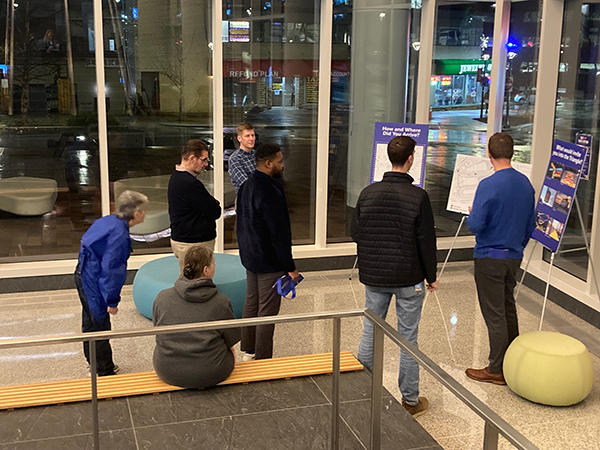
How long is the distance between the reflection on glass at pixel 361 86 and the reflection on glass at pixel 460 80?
0.34 metres

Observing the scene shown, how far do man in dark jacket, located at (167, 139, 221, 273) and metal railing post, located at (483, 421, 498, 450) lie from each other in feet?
11.4

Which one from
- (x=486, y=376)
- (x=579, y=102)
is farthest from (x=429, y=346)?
(x=579, y=102)

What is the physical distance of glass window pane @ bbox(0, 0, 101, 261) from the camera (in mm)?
7895

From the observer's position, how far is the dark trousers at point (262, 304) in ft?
18.1

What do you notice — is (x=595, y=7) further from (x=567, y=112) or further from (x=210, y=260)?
(x=210, y=260)

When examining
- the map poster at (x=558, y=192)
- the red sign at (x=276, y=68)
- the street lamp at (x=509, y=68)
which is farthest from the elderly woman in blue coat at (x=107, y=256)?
the street lamp at (x=509, y=68)

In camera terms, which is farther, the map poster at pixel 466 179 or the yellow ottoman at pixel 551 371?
the map poster at pixel 466 179

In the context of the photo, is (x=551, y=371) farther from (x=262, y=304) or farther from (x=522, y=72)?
(x=522, y=72)

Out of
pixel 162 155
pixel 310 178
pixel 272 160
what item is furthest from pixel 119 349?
pixel 310 178

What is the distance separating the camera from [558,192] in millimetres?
6617

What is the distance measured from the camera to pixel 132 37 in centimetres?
826

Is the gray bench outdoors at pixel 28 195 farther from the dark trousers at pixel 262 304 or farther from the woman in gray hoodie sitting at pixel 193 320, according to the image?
the woman in gray hoodie sitting at pixel 193 320

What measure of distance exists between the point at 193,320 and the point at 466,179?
3.93 meters

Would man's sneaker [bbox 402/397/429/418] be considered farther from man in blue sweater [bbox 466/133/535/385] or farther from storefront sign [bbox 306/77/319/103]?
storefront sign [bbox 306/77/319/103]
